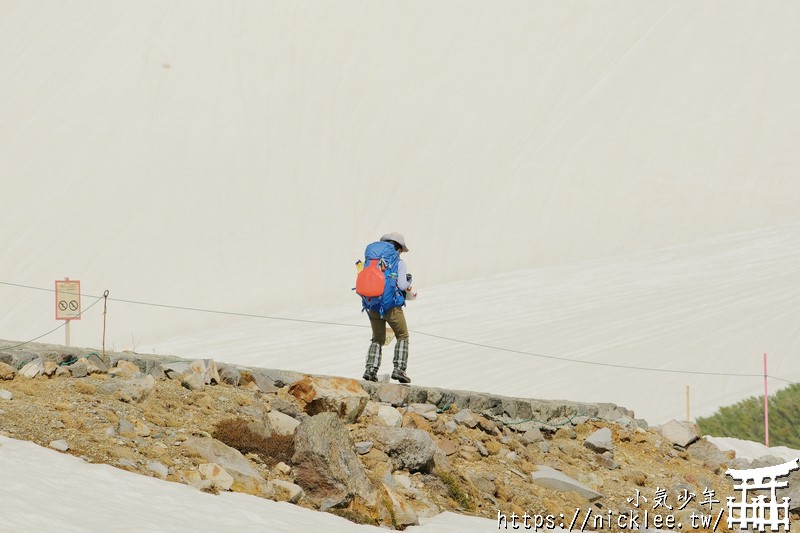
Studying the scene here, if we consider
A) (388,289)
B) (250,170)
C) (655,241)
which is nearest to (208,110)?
(250,170)

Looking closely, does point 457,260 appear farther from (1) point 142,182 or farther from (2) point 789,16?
(2) point 789,16

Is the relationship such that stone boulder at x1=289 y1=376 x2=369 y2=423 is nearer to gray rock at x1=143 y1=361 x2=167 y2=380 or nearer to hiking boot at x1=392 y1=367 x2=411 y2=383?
gray rock at x1=143 y1=361 x2=167 y2=380

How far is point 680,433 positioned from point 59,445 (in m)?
5.49

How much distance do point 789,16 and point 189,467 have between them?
105ft

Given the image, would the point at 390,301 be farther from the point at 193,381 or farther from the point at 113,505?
the point at 113,505

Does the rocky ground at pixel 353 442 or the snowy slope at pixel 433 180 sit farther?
the snowy slope at pixel 433 180

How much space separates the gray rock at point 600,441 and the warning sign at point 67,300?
5.21m

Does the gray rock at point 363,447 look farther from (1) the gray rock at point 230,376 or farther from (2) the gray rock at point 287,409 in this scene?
(1) the gray rock at point 230,376

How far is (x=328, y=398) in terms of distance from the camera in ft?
25.5

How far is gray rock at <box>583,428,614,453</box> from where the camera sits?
883 centimetres

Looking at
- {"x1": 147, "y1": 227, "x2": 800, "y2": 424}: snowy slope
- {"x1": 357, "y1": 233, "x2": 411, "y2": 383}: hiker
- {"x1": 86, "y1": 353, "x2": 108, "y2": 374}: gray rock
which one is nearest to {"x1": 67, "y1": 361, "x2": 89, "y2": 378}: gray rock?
{"x1": 86, "y1": 353, "x2": 108, "y2": 374}: gray rock

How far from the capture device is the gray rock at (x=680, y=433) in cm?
963

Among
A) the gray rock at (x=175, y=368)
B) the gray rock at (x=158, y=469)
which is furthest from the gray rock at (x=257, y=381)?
the gray rock at (x=158, y=469)

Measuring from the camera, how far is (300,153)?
29438 millimetres
